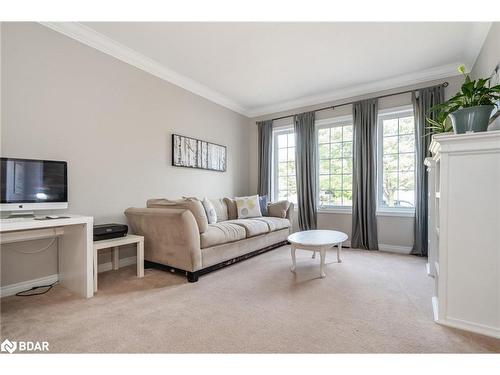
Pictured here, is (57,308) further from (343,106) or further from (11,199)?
(343,106)

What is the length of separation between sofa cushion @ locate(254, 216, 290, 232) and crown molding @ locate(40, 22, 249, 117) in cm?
221

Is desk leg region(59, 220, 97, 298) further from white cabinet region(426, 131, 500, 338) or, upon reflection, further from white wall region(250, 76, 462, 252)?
white wall region(250, 76, 462, 252)

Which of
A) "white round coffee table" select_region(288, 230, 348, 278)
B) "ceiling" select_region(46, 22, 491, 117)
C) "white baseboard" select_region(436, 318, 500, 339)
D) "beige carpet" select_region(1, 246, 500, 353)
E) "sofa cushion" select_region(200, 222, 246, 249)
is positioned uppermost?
"ceiling" select_region(46, 22, 491, 117)

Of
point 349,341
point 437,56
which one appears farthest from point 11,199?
point 437,56

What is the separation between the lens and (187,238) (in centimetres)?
243

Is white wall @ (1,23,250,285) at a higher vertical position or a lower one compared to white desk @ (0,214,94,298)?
higher

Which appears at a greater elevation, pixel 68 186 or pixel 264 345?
pixel 68 186

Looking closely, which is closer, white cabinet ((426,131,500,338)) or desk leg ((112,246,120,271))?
white cabinet ((426,131,500,338))

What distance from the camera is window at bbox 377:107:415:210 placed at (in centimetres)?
369

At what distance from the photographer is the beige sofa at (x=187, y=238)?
8.08 ft

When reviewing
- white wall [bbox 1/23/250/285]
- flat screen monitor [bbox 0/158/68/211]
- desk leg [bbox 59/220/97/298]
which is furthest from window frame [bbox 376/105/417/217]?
flat screen monitor [bbox 0/158/68/211]

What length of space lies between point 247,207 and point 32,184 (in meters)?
2.63

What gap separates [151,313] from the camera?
1.81m
